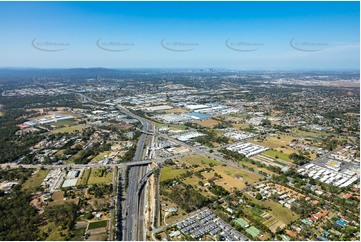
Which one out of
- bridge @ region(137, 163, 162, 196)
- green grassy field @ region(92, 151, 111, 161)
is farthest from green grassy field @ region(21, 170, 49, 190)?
bridge @ region(137, 163, 162, 196)

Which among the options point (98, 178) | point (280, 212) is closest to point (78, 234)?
point (98, 178)

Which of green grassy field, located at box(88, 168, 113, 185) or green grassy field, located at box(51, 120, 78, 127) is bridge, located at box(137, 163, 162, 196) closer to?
green grassy field, located at box(88, 168, 113, 185)

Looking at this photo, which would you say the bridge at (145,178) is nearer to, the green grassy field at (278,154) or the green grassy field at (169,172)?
the green grassy field at (169,172)

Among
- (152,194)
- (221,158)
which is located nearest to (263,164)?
(221,158)

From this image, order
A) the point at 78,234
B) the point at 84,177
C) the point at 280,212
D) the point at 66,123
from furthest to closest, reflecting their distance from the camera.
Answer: the point at 66,123 → the point at 84,177 → the point at 280,212 → the point at 78,234

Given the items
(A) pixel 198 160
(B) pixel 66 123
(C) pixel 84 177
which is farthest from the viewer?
(B) pixel 66 123

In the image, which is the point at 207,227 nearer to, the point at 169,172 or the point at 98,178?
the point at 169,172
